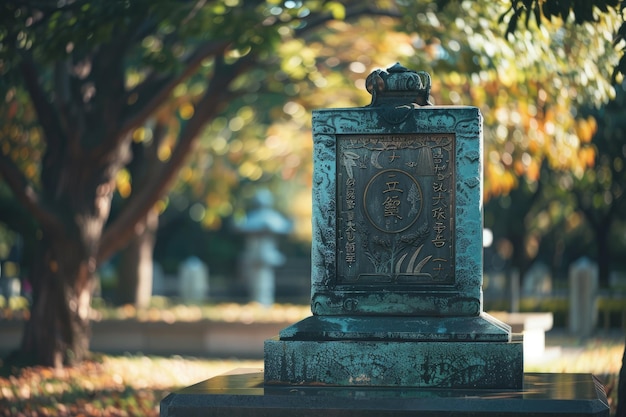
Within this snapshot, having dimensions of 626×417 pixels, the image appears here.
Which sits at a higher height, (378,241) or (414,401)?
(378,241)

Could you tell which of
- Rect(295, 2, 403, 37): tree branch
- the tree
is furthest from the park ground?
Rect(295, 2, 403, 37): tree branch

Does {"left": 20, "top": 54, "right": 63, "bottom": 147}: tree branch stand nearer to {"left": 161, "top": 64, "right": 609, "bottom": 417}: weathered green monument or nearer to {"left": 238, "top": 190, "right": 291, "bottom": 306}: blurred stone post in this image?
{"left": 161, "top": 64, "right": 609, "bottom": 417}: weathered green monument

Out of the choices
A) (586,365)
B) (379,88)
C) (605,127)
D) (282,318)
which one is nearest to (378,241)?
(379,88)

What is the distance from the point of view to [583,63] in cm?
1440

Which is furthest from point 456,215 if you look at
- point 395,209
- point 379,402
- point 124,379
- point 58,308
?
point 58,308

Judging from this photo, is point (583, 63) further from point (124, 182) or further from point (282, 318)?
point (124, 182)

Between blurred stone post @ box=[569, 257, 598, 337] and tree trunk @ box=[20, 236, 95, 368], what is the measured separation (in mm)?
13761

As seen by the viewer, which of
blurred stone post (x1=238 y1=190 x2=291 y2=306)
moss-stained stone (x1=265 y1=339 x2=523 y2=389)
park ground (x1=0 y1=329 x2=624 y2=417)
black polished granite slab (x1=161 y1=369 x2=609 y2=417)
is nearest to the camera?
black polished granite slab (x1=161 y1=369 x2=609 y2=417)

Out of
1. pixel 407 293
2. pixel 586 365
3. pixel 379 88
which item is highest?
pixel 379 88

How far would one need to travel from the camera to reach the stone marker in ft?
28.9

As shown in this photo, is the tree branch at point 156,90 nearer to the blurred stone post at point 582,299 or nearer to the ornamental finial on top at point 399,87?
the ornamental finial on top at point 399,87

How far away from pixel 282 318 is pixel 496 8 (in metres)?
9.84

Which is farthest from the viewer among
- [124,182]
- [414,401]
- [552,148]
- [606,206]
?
[606,206]

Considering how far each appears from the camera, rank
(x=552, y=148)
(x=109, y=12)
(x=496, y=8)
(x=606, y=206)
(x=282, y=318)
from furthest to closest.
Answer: (x=606, y=206)
(x=282, y=318)
(x=552, y=148)
(x=496, y=8)
(x=109, y=12)
